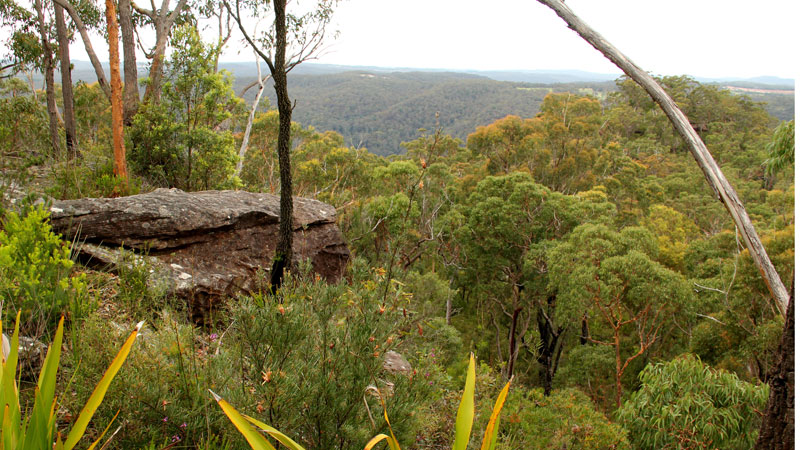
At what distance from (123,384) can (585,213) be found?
1117 cm

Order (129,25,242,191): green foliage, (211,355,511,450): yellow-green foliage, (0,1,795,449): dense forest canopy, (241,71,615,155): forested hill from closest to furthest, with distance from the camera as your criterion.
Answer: (211,355,511,450): yellow-green foliage
(0,1,795,449): dense forest canopy
(129,25,242,191): green foliage
(241,71,615,155): forested hill

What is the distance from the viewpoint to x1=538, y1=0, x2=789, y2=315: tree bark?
199cm

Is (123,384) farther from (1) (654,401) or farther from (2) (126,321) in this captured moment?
(1) (654,401)

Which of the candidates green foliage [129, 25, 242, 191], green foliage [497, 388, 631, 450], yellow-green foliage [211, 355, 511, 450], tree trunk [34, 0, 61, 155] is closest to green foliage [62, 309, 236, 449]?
yellow-green foliage [211, 355, 511, 450]

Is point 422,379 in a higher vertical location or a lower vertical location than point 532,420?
higher

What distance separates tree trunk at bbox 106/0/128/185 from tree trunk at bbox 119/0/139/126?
2.60ft

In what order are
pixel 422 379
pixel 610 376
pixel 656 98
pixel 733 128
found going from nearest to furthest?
pixel 422 379 < pixel 656 98 < pixel 610 376 < pixel 733 128

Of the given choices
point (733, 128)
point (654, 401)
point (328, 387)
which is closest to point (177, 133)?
point (328, 387)

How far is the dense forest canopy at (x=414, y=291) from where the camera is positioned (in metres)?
1.81

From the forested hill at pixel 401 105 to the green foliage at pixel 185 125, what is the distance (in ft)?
130

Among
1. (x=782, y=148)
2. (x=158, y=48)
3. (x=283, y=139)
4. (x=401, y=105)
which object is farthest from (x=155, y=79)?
(x=401, y=105)

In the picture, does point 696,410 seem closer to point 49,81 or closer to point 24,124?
point 24,124

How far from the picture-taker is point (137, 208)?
4602 millimetres

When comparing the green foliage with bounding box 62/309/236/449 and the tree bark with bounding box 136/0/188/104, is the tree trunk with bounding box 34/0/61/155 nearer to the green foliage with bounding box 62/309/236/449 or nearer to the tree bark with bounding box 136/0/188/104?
the tree bark with bounding box 136/0/188/104
